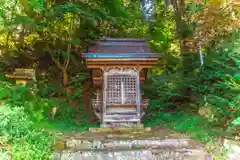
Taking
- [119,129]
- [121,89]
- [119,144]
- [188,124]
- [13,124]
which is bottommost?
[119,144]

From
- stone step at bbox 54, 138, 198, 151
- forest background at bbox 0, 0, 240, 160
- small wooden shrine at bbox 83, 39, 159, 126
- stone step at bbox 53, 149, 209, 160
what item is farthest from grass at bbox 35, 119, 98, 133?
stone step at bbox 53, 149, 209, 160

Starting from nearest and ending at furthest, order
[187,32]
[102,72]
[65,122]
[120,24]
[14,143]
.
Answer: [14,143]
[102,72]
[65,122]
[187,32]
[120,24]

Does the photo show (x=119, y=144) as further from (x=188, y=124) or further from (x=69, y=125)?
(x=69, y=125)

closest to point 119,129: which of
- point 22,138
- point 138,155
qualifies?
point 138,155

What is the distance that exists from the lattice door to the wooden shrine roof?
0.43 meters

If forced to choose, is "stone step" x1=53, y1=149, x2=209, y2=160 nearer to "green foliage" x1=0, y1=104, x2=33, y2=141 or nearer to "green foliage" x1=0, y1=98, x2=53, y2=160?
"green foliage" x1=0, y1=98, x2=53, y2=160

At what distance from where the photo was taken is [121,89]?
7.91 meters

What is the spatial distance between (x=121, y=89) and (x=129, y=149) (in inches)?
105

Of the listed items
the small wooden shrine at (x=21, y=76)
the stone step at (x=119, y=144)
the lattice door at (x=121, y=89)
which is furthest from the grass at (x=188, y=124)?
the small wooden shrine at (x=21, y=76)

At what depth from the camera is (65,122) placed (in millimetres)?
8539

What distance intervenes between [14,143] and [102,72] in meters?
3.62

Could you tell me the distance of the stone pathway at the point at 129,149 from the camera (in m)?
5.21

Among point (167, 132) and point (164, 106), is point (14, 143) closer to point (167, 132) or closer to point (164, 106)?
point (167, 132)

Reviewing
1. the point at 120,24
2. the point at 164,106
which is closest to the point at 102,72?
the point at 164,106
